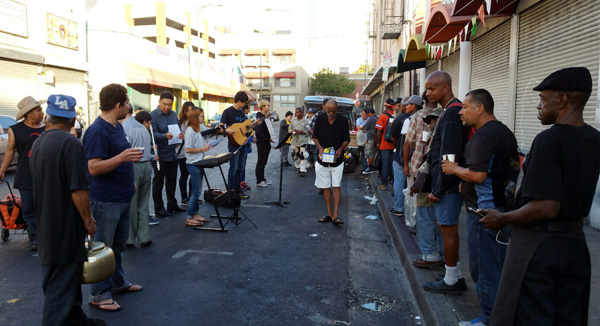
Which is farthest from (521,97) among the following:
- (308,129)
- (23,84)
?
(23,84)

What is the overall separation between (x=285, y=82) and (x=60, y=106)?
243ft

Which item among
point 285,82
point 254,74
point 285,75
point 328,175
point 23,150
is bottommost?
point 328,175

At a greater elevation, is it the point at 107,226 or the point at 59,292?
the point at 107,226

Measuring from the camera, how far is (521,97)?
26.9ft

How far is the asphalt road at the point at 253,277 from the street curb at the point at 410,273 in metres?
0.08

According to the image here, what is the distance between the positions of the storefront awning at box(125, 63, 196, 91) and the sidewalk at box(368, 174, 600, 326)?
26.2 metres

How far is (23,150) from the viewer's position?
5.68 m

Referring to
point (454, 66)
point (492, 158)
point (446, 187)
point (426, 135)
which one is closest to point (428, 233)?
point (446, 187)

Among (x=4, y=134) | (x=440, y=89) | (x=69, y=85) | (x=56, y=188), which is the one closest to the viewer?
(x=56, y=188)

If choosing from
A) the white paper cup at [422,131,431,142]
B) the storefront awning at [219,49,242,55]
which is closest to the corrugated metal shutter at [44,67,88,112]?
the white paper cup at [422,131,431,142]

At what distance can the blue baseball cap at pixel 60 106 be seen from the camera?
10.7ft

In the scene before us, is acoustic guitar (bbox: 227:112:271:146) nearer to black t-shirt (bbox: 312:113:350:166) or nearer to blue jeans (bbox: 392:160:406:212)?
black t-shirt (bbox: 312:113:350:166)

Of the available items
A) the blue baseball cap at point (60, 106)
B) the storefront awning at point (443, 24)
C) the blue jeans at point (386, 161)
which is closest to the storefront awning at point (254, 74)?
the storefront awning at point (443, 24)

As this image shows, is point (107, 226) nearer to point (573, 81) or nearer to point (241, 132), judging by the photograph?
point (573, 81)
